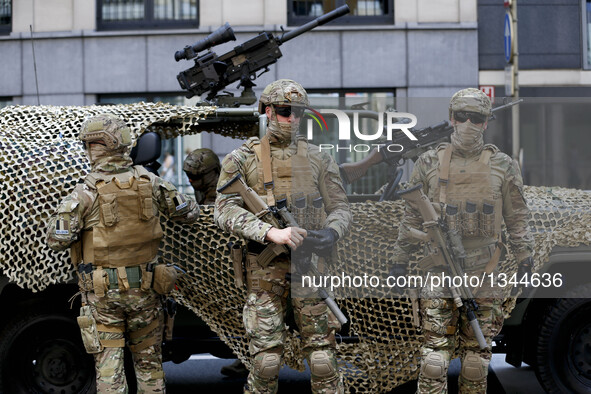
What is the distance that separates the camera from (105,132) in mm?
4750

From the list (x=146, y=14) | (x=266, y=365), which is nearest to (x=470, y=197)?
(x=266, y=365)

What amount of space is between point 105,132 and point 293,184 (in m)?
1.12

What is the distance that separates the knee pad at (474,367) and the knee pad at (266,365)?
113 centimetres

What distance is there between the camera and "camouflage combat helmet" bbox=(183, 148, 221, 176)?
5.96 meters

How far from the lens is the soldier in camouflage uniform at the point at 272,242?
4645mm

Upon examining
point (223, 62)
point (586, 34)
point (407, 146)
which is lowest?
point (407, 146)

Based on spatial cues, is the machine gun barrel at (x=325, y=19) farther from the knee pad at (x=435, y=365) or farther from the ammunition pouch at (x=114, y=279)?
the knee pad at (x=435, y=365)

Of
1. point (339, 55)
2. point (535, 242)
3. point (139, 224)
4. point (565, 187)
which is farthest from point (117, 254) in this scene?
point (339, 55)

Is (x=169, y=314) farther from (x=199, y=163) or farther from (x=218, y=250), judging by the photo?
(x=199, y=163)

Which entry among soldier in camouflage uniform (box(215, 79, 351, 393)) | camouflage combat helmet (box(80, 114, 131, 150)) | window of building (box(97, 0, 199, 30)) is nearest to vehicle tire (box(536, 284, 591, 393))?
soldier in camouflage uniform (box(215, 79, 351, 393))

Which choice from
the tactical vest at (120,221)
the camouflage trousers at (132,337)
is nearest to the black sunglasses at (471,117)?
the tactical vest at (120,221)

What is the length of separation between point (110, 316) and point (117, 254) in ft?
1.18

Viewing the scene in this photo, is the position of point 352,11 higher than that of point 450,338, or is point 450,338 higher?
point 352,11

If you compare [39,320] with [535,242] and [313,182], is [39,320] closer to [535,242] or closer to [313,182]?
[313,182]
